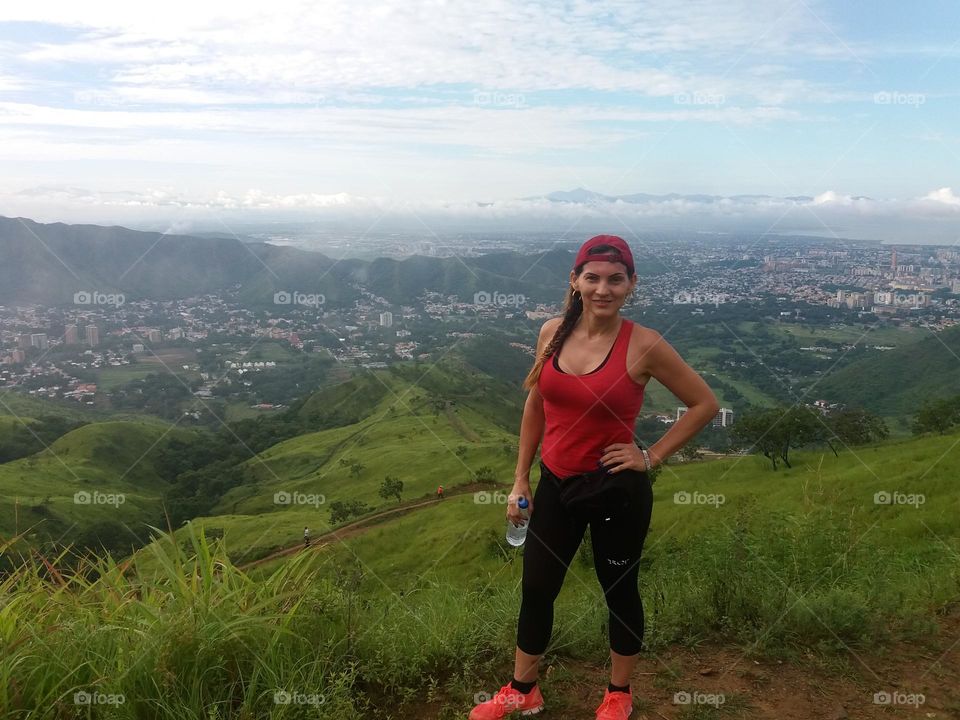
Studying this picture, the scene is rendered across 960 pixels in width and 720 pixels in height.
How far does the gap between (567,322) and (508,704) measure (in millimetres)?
1838

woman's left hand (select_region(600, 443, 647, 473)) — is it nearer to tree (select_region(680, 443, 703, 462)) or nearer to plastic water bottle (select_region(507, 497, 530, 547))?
plastic water bottle (select_region(507, 497, 530, 547))

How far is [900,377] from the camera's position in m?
76.9

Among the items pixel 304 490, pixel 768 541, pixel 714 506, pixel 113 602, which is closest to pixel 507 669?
pixel 113 602

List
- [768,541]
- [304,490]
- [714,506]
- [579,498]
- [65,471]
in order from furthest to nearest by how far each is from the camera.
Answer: [65,471] → [304,490] → [714,506] → [768,541] → [579,498]

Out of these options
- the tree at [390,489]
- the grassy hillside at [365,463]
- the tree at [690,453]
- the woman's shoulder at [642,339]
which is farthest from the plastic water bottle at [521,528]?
the tree at [390,489]

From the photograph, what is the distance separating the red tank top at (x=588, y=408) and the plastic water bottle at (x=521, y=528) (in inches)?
11.3

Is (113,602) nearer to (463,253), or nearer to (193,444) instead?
(463,253)

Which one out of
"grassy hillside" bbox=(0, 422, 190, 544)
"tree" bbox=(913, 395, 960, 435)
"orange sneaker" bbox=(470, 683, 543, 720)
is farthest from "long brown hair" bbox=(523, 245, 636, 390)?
"grassy hillside" bbox=(0, 422, 190, 544)

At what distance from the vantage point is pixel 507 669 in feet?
11.7

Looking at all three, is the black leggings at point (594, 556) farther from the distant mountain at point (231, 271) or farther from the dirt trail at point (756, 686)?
the distant mountain at point (231, 271)

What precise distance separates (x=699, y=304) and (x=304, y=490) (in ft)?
136

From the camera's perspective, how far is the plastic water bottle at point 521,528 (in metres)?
3.25

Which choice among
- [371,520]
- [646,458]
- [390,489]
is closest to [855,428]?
[371,520]

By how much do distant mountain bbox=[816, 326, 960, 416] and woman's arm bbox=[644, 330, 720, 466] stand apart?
3080 inches
